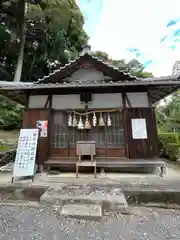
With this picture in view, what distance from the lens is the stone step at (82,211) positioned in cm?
317

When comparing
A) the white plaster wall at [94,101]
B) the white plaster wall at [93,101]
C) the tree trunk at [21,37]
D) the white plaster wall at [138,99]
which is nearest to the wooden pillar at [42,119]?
the white plaster wall at [94,101]

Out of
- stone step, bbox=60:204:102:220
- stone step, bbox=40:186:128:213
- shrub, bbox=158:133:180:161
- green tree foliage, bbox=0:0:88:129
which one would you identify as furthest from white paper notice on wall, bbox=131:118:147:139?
green tree foliage, bbox=0:0:88:129

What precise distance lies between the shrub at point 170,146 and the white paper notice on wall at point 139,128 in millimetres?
3836

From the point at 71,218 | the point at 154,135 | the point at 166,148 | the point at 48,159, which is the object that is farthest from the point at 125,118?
the point at 166,148

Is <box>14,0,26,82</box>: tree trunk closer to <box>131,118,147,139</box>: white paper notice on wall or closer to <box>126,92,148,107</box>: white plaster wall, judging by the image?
<box>126,92,148,107</box>: white plaster wall

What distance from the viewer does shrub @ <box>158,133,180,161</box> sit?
8375 mm

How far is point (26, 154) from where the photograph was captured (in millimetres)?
5066

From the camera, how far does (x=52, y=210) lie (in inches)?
138

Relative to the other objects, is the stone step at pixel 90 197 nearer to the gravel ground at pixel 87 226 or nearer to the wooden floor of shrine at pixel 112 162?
the gravel ground at pixel 87 226

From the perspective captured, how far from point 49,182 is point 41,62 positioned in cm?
1652

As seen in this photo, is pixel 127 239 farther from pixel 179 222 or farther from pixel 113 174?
pixel 113 174

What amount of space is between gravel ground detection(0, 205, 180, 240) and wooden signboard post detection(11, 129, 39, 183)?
134 cm

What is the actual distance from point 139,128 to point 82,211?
346cm

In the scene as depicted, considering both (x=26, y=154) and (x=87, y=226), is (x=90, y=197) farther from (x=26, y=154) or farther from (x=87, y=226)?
(x=26, y=154)
